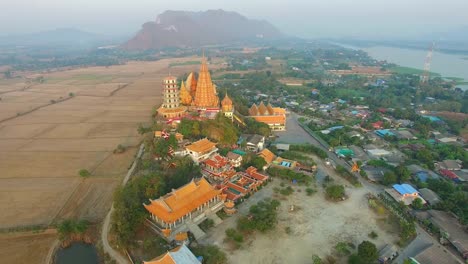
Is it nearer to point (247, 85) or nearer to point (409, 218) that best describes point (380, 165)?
point (409, 218)

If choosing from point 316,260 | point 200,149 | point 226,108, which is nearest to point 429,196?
point 316,260

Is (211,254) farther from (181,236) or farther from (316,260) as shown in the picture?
(316,260)

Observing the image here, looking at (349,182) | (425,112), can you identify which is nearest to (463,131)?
(425,112)

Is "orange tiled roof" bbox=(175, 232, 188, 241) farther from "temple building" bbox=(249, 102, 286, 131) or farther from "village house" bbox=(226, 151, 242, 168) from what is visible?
"temple building" bbox=(249, 102, 286, 131)

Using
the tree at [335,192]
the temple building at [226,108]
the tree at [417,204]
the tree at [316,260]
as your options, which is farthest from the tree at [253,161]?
the tree at [417,204]

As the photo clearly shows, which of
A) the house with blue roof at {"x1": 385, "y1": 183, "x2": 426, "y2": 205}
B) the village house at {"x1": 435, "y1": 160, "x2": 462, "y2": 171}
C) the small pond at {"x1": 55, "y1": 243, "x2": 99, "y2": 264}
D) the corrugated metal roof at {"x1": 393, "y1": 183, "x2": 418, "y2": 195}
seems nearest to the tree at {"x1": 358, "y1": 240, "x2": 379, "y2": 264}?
the house with blue roof at {"x1": 385, "y1": 183, "x2": 426, "y2": 205}

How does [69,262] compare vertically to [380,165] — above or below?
below
